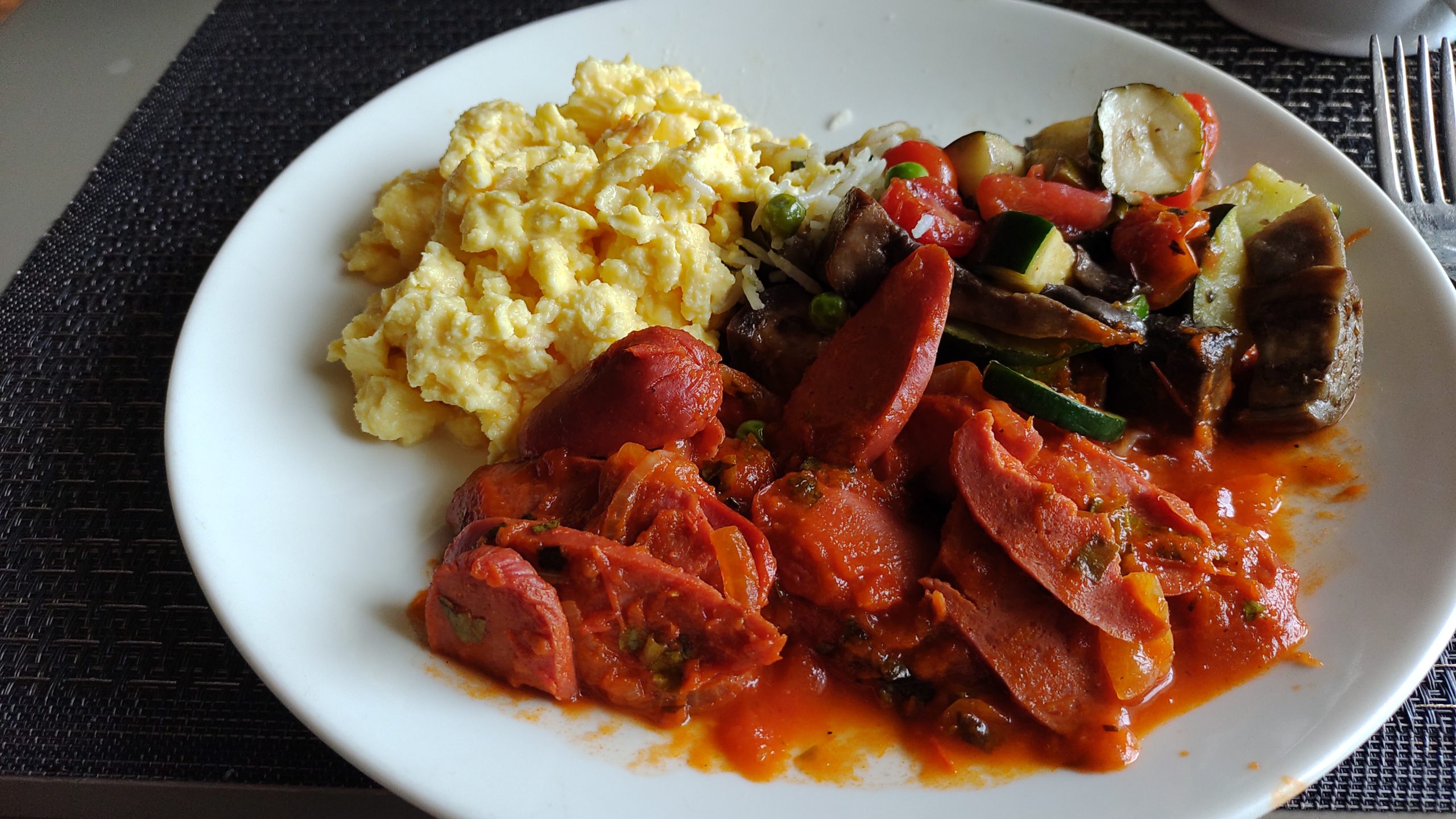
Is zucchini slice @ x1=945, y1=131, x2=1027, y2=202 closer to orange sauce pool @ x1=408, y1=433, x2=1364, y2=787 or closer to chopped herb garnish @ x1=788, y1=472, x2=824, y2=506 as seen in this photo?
chopped herb garnish @ x1=788, y1=472, x2=824, y2=506

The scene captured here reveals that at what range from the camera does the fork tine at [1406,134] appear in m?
3.77

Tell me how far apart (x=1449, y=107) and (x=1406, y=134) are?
24 cm

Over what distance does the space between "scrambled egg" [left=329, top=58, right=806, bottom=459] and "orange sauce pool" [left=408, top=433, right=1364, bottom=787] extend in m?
0.75

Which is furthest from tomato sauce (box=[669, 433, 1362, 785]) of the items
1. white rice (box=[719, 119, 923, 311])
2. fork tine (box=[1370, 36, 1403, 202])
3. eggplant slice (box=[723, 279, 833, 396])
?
fork tine (box=[1370, 36, 1403, 202])

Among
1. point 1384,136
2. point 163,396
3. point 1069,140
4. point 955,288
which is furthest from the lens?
point 1384,136

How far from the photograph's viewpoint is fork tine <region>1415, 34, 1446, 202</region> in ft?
12.4

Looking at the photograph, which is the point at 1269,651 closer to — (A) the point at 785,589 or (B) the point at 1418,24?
(A) the point at 785,589

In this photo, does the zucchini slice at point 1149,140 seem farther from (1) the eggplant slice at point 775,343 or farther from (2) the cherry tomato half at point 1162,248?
(1) the eggplant slice at point 775,343

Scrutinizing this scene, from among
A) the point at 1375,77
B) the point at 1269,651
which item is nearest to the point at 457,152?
the point at 1269,651

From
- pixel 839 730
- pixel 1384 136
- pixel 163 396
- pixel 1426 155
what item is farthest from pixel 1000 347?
pixel 163 396

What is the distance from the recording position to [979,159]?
11.9 ft

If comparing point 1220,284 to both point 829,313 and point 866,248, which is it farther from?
point 829,313

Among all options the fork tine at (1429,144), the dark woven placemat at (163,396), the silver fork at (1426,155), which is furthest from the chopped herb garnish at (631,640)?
the fork tine at (1429,144)

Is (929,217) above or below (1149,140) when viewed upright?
below
